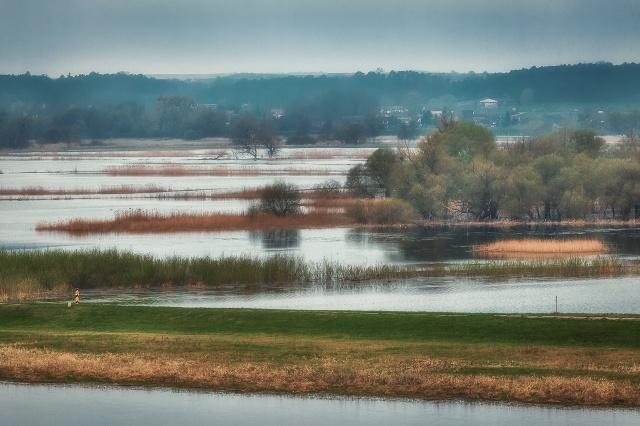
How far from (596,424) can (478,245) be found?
41.4 meters

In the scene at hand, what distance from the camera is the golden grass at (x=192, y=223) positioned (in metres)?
66.8

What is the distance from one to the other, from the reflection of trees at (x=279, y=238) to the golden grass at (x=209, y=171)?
1796 inches

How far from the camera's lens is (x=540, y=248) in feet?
187

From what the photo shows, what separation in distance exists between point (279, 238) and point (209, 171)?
63113 millimetres

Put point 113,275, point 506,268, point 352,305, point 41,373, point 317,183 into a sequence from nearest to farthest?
point 41,373 < point 352,305 < point 113,275 < point 506,268 < point 317,183

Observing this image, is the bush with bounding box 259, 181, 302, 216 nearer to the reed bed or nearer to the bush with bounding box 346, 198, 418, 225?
the bush with bounding box 346, 198, 418, 225

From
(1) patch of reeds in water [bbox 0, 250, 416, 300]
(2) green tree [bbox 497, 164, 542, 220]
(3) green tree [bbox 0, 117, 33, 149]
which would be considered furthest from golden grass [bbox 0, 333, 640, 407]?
(3) green tree [bbox 0, 117, 33, 149]

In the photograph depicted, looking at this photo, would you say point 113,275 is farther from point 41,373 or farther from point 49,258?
point 41,373

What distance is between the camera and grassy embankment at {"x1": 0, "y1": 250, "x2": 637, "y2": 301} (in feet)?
141

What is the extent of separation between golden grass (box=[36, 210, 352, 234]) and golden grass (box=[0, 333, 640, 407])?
39.7 metres

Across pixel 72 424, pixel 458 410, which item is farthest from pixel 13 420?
pixel 458 410

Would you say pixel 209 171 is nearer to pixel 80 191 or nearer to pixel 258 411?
pixel 80 191

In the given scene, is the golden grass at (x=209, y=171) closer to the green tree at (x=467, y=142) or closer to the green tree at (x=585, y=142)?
the green tree at (x=467, y=142)

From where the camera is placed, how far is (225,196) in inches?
3465
